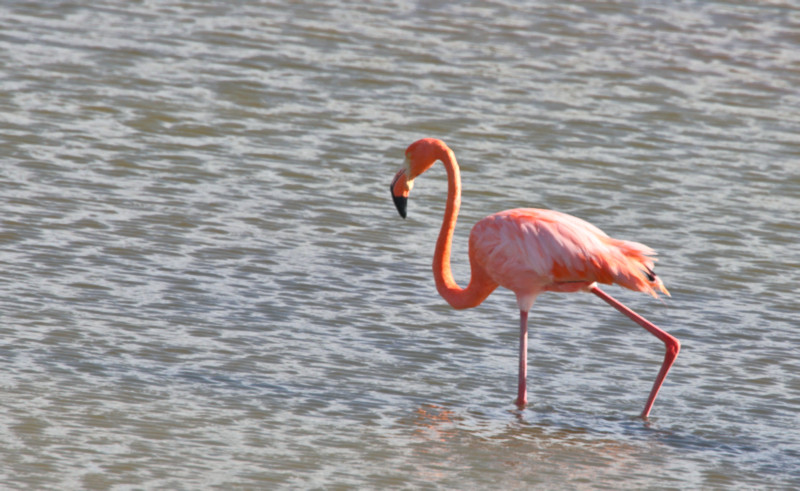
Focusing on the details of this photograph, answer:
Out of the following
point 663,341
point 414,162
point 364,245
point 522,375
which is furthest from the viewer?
point 364,245

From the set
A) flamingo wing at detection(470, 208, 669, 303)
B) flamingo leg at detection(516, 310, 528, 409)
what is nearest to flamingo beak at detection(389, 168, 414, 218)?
flamingo wing at detection(470, 208, 669, 303)

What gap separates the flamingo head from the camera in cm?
638

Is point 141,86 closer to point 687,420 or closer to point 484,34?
point 484,34

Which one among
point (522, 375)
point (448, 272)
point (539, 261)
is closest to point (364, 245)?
point (448, 272)

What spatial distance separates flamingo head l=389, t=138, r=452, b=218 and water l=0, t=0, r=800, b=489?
769mm

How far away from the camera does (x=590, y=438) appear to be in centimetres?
571

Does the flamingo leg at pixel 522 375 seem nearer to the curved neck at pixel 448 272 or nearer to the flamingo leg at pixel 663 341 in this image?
the curved neck at pixel 448 272

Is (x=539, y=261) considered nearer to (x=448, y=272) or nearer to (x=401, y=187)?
(x=448, y=272)

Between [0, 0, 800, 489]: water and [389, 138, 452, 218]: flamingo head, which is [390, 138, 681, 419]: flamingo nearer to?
[389, 138, 452, 218]: flamingo head

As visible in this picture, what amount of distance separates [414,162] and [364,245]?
1866 millimetres

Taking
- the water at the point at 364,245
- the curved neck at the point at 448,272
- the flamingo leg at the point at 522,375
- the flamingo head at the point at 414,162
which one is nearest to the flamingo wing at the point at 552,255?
the curved neck at the point at 448,272

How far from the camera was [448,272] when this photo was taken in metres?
6.47

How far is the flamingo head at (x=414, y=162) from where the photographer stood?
6383 millimetres

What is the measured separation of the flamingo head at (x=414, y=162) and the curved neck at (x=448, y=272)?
0.04 meters
